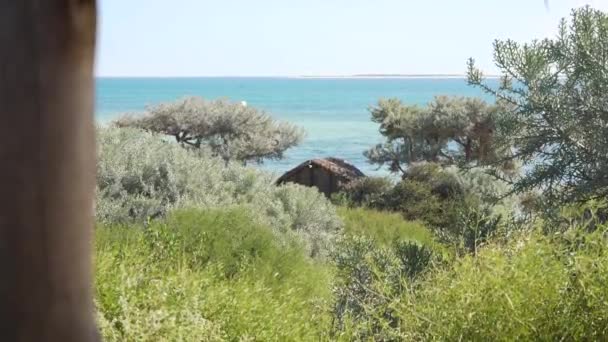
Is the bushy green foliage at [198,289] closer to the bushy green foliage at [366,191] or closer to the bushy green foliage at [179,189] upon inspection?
the bushy green foliage at [179,189]

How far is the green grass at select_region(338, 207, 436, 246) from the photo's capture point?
11.4 metres

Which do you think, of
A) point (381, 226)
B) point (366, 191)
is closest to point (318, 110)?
point (366, 191)

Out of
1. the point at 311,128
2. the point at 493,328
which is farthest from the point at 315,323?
the point at 311,128

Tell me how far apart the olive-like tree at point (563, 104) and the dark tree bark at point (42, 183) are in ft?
16.3

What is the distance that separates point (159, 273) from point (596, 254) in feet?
7.59

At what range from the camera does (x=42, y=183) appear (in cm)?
88

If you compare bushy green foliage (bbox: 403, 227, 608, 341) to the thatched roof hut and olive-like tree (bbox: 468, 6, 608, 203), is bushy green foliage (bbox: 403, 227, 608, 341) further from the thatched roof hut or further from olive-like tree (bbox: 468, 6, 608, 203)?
the thatched roof hut

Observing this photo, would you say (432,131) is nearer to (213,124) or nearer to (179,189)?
(213,124)

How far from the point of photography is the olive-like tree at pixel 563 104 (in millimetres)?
5551

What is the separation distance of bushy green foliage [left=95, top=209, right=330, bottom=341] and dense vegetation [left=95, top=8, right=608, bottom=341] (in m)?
0.01

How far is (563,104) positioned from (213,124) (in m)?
15.8

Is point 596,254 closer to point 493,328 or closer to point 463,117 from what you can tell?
point 493,328

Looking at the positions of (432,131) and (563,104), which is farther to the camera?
(432,131)

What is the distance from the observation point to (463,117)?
71.2 ft
